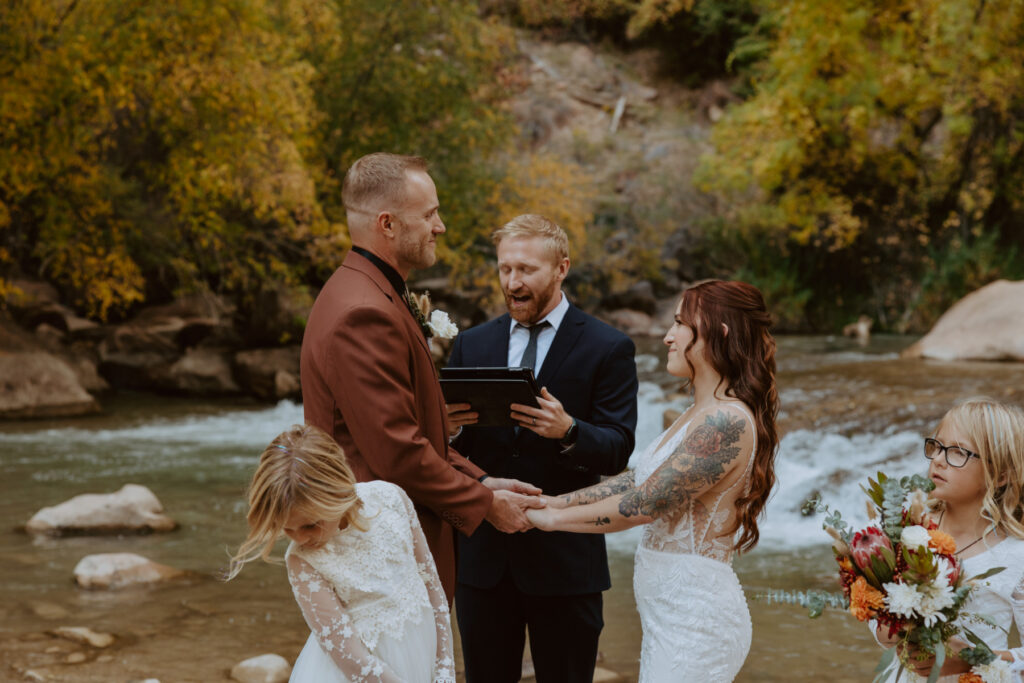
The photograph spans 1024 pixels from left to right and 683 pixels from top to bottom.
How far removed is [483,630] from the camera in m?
3.27

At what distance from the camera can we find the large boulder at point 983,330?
12.1m

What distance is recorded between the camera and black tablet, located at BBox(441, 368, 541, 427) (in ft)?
10.1

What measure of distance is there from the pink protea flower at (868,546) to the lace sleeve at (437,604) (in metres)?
1.10

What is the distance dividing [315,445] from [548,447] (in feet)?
3.71

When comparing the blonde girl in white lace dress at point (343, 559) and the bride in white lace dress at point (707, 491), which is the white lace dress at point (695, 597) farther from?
the blonde girl in white lace dress at point (343, 559)

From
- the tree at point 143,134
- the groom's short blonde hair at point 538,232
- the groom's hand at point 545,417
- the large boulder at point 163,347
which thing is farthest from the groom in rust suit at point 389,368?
the large boulder at point 163,347

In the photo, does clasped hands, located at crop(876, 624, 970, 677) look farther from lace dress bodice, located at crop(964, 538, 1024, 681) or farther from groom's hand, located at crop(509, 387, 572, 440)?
groom's hand, located at crop(509, 387, 572, 440)

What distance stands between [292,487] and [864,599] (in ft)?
4.50

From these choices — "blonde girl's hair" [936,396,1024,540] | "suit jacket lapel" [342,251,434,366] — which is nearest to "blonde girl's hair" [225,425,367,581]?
"suit jacket lapel" [342,251,434,366]

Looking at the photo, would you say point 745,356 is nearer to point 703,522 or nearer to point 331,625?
point 703,522

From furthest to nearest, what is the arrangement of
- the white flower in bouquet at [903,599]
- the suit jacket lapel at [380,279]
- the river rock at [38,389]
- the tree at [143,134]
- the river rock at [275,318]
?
1. the river rock at [275,318]
2. the river rock at [38,389]
3. the tree at [143,134]
4. the suit jacket lapel at [380,279]
5. the white flower in bouquet at [903,599]

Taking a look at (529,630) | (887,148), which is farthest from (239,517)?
(887,148)

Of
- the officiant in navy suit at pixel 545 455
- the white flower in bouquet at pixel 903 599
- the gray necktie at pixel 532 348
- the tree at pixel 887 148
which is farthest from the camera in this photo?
the tree at pixel 887 148

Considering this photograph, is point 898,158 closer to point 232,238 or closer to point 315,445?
point 232,238
